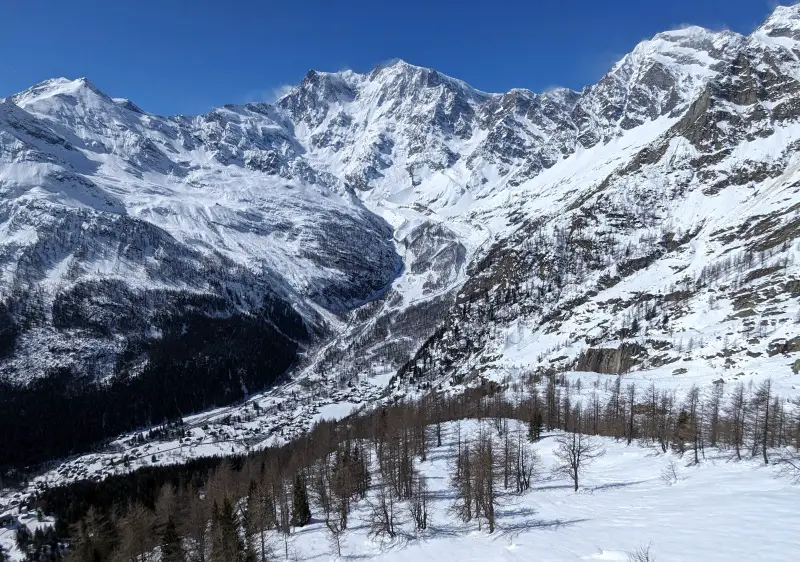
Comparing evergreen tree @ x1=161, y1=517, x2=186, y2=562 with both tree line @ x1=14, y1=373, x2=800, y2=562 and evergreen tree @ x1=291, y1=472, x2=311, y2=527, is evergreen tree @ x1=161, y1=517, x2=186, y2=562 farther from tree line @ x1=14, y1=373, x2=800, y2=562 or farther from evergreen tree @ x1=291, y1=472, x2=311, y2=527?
evergreen tree @ x1=291, y1=472, x2=311, y2=527

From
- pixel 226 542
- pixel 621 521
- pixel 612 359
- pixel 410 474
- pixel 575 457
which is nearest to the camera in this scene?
pixel 621 521

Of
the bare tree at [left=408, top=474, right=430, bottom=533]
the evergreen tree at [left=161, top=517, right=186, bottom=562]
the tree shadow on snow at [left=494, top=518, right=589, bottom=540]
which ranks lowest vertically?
the evergreen tree at [left=161, top=517, right=186, bottom=562]

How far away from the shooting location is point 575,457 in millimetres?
57500

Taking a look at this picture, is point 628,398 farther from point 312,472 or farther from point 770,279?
point 770,279

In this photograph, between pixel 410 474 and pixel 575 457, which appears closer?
pixel 575 457

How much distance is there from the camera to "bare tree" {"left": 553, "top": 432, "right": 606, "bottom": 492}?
58094 millimetres

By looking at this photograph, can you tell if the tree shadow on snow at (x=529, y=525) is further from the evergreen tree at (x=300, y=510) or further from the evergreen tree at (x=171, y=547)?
the evergreen tree at (x=171, y=547)

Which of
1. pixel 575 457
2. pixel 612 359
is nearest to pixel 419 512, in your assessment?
pixel 575 457

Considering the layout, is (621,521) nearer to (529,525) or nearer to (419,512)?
(529,525)

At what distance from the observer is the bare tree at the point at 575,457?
5809 cm

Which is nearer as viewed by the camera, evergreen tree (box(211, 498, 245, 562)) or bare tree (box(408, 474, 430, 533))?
evergreen tree (box(211, 498, 245, 562))

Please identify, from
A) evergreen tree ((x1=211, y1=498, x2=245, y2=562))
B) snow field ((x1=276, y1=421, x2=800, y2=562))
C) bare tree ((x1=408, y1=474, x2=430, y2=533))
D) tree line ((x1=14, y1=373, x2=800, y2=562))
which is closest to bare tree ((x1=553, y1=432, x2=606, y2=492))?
tree line ((x1=14, y1=373, x2=800, y2=562))

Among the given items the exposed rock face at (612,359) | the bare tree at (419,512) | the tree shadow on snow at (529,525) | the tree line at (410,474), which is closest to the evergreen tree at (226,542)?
the tree line at (410,474)

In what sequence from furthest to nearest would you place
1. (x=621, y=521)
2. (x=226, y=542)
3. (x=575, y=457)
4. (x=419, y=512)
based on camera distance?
(x=575, y=457) < (x=419, y=512) < (x=226, y=542) < (x=621, y=521)
